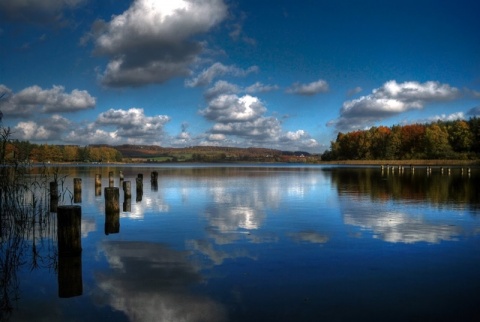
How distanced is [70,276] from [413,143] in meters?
145

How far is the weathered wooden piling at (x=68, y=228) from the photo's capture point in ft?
32.4

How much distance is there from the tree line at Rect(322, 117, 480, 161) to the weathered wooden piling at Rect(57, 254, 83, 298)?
122266 millimetres

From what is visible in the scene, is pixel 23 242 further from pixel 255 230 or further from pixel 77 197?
pixel 77 197

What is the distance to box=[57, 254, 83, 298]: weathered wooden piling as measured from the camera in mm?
7660

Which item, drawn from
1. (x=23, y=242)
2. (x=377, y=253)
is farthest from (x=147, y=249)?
(x=377, y=253)

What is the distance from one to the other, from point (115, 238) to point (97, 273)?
4211 mm

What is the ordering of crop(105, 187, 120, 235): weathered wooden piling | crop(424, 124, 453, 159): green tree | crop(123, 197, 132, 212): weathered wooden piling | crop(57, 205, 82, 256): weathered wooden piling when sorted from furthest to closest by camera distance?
crop(424, 124, 453, 159): green tree
crop(123, 197, 132, 212): weathered wooden piling
crop(105, 187, 120, 235): weathered wooden piling
crop(57, 205, 82, 256): weathered wooden piling

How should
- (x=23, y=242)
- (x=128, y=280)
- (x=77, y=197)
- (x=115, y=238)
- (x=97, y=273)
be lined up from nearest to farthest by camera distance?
(x=128, y=280) < (x=97, y=273) < (x=23, y=242) < (x=115, y=238) < (x=77, y=197)

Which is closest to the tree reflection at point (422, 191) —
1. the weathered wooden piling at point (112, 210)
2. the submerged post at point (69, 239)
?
the weathered wooden piling at point (112, 210)

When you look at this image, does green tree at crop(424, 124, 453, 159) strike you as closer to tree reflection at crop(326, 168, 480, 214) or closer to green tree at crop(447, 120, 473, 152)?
green tree at crop(447, 120, 473, 152)

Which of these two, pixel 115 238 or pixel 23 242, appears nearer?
pixel 23 242

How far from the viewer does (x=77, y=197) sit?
24.7m

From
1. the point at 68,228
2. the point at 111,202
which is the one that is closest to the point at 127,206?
the point at 111,202

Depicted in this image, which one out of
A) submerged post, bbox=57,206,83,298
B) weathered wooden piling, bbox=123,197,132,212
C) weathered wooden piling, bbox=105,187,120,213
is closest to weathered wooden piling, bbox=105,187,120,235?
weathered wooden piling, bbox=105,187,120,213
